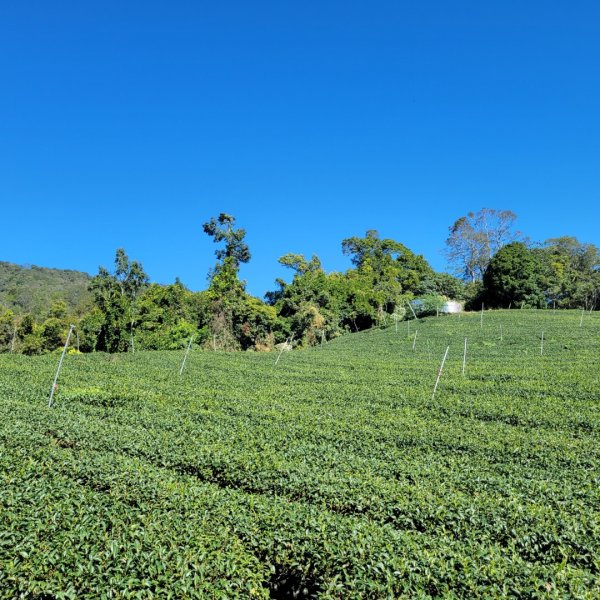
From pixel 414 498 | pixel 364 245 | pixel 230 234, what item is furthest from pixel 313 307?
pixel 414 498

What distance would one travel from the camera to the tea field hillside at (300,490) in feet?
20.9

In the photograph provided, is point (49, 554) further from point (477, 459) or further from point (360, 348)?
point (360, 348)

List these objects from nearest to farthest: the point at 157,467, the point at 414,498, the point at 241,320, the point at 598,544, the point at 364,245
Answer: the point at 598,544, the point at 414,498, the point at 157,467, the point at 241,320, the point at 364,245

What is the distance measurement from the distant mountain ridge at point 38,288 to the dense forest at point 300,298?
1838 cm

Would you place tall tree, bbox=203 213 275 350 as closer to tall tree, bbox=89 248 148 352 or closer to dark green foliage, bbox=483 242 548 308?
tall tree, bbox=89 248 148 352

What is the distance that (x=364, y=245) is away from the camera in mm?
82188

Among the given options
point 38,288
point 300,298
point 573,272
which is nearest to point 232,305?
point 300,298

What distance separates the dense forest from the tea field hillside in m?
28.7

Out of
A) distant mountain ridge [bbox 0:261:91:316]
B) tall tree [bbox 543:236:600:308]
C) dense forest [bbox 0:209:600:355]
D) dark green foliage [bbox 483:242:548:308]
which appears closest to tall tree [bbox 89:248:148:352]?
dense forest [bbox 0:209:600:355]

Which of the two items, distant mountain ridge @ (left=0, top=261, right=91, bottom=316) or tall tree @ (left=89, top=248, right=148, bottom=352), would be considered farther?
distant mountain ridge @ (left=0, top=261, right=91, bottom=316)

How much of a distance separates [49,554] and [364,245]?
257 feet

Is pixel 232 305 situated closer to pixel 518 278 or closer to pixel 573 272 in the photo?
pixel 518 278

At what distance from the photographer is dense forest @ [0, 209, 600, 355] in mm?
52781

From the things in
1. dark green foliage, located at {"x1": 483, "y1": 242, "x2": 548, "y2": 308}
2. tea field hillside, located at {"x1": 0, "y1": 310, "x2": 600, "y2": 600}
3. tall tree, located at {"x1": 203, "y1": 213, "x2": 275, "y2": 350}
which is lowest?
tea field hillside, located at {"x1": 0, "y1": 310, "x2": 600, "y2": 600}
